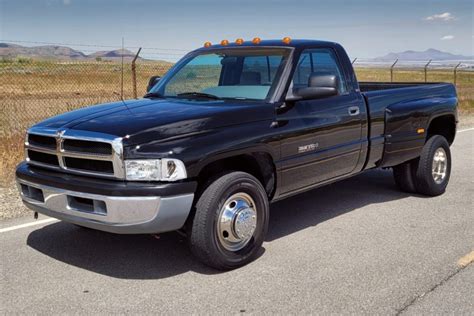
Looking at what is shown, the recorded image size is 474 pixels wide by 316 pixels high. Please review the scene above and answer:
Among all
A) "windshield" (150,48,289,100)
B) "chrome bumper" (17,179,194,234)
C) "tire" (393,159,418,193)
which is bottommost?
"tire" (393,159,418,193)

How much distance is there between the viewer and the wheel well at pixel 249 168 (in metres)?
4.46

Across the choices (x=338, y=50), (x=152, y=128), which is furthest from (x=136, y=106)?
(x=338, y=50)

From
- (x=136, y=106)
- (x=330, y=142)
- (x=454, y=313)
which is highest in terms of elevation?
(x=136, y=106)

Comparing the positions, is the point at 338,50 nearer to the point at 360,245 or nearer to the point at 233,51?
the point at 233,51

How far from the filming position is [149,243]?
5160 millimetres

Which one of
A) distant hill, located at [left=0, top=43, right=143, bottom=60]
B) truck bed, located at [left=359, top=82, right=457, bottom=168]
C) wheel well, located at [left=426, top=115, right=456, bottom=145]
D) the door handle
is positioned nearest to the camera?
the door handle

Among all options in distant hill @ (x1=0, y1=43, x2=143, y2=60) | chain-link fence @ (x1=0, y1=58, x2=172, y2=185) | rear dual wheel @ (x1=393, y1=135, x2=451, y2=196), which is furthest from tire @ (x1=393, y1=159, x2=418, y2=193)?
distant hill @ (x1=0, y1=43, x2=143, y2=60)

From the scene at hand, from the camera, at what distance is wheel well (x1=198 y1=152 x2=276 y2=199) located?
4457mm

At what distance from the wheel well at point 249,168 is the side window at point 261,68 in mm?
792

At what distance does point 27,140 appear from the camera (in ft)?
Answer: 15.6

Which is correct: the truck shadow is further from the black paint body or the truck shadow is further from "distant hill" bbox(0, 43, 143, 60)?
"distant hill" bbox(0, 43, 143, 60)

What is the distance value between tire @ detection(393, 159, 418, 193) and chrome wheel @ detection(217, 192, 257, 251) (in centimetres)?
304

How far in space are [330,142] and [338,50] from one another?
114 centimetres

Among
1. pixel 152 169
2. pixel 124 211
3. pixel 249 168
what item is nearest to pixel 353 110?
pixel 249 168
